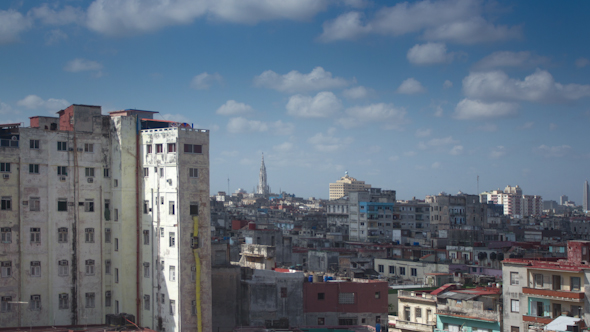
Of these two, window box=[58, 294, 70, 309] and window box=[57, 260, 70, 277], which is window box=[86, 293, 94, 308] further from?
window box=[57, 260, 70, 277]

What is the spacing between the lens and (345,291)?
63656mm

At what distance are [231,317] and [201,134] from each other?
55.4ft

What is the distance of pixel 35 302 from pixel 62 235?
5.21m

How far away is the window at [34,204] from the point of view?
50.2m

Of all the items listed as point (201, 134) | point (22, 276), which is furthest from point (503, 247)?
point (22, 276)

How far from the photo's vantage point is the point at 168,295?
49375 millimetres

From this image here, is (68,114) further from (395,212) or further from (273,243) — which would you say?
(395,212)

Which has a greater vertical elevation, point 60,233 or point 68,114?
point 68,114

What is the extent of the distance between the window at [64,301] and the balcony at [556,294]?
3493cm

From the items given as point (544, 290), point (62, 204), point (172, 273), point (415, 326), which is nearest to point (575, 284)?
point (544, 290)

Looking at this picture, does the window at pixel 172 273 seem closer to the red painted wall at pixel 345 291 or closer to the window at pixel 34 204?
the window at pixel 34 204

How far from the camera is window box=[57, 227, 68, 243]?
51156mm

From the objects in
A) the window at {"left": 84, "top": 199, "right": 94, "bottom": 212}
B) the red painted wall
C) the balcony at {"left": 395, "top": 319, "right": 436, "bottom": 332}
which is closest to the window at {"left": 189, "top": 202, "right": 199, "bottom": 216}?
the window at {"left": 84, "top": 199, "right": 94, "bottom": 212}

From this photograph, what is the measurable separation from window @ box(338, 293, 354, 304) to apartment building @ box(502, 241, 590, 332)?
49.3 feet
